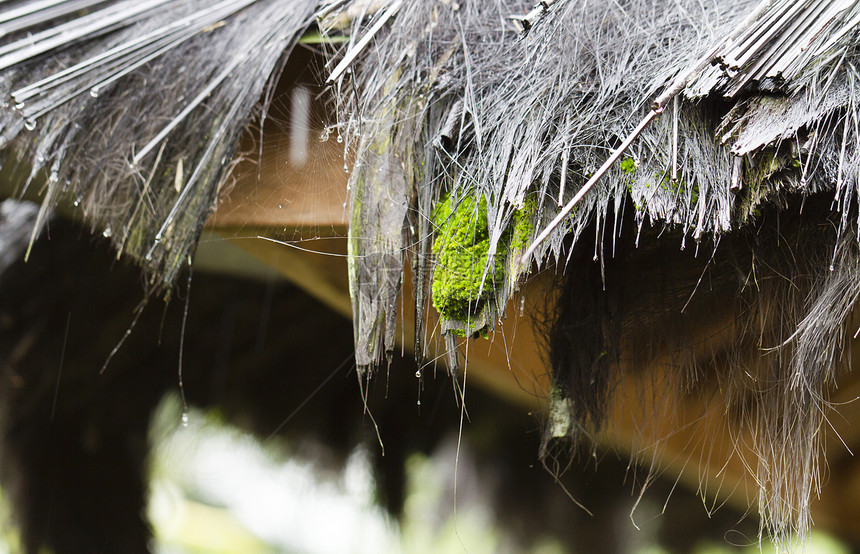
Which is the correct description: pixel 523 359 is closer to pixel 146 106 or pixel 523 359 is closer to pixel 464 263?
pixel 464 263

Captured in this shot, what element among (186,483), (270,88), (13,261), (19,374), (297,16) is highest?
(297,16)

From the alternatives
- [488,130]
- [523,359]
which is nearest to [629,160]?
[488,130]

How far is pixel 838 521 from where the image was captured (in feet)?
6.14

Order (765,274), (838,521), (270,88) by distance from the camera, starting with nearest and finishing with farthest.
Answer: (765,274)
(270,88)
(838,521)

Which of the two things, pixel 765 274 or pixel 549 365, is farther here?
pixel 549 365

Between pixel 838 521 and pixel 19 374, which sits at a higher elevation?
pixel 19 374

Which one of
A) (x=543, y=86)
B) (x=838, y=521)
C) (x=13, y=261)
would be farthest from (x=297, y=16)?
(x=838, y=521)

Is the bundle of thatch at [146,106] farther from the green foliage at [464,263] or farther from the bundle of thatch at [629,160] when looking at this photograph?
the green foliage at [464,263]

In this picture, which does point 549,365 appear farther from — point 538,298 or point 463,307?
point 463,307

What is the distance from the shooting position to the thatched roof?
80 centimetres

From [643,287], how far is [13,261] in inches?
71.2

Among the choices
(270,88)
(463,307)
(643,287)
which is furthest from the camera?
(643,287)

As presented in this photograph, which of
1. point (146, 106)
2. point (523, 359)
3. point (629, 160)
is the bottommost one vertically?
point (523, 359)

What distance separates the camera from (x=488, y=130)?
95 centimetres
